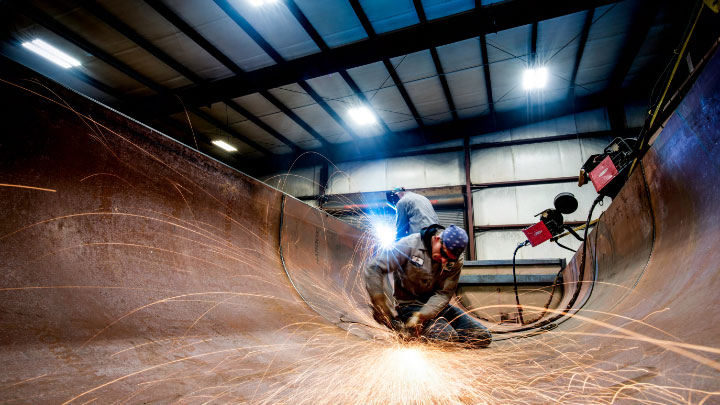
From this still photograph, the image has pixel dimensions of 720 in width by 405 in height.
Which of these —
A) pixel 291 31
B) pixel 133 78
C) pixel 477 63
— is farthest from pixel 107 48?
pixel 477 63

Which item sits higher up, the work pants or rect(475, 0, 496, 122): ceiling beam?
rect(475, 0, 496, 122): ceiling beam

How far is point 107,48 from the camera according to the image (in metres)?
5.70

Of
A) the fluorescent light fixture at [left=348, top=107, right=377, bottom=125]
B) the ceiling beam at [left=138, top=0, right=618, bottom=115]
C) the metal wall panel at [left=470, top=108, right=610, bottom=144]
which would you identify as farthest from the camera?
the fluorescent light fixture at [left=348, top=107, right=377, bottom=125]

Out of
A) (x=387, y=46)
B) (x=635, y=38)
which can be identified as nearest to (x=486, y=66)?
(x=387, y=46)

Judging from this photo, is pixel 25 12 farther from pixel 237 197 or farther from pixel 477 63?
pixel 477 63

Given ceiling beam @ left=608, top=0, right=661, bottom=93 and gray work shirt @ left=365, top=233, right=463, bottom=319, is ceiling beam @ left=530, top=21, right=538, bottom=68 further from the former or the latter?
gray work shirt @ left=365, top=233, right=463, bottom=319

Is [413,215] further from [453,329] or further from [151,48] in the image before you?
[151,48]

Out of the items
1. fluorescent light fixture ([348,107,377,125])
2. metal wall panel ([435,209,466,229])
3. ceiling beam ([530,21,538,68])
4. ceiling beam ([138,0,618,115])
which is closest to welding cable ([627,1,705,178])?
ceiling beam ([138,0,618,115])

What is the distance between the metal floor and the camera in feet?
3.13

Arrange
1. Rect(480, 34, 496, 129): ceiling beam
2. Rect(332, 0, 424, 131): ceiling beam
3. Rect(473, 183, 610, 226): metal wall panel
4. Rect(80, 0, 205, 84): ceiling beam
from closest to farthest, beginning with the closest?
Rect(332, 0, 424, 131): ceiling beam, Rect(80, 0, 205, 84): ceiling beam, Rect(480, 34, 496, 129): ceiling beam, Rect(473, 183, 610, 226): metal wall panel

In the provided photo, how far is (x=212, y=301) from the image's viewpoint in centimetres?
172

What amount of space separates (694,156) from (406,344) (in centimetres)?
177

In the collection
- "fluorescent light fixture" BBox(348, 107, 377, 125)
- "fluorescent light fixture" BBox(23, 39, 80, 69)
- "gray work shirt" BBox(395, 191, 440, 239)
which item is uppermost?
"fluorescent light fixture" BBox(23, 39, 80, 69)

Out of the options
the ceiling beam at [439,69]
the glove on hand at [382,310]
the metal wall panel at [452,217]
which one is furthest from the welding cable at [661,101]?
the metal wall panel at [452,217]
